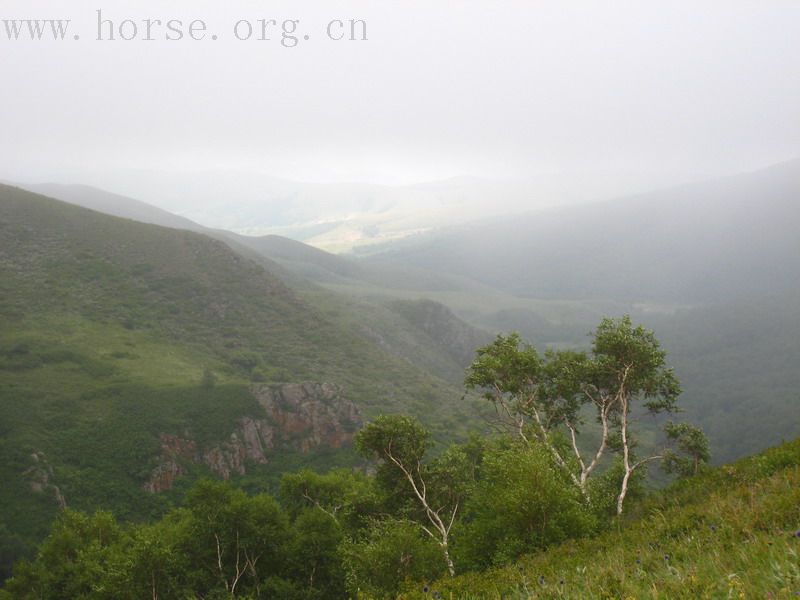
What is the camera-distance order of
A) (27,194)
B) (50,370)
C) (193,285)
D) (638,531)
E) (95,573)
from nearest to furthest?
1. (638,531)
2. (95,573)
3. (50,370)
4. (193,285)
5. (27,194)

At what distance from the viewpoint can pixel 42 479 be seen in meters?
64.4

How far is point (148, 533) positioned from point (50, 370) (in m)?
63.8

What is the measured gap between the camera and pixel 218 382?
97.5m

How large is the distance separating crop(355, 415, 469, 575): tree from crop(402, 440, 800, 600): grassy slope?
31.9ft

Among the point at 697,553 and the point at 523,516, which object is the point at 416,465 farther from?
the point at 697,553

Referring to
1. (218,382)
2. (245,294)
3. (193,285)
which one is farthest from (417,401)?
(193,285)

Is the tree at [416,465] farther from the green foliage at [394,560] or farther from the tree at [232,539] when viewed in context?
the tree at [232,539]

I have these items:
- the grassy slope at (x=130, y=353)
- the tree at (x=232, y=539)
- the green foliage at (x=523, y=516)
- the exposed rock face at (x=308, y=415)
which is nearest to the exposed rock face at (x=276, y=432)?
the exposed rock face at (x=308, y=415)

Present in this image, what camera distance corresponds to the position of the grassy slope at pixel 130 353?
233 ft

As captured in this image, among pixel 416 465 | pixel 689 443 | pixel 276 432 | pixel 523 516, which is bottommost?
pixel 276 432

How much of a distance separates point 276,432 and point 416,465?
233ft

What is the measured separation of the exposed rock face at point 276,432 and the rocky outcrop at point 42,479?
13644 mm

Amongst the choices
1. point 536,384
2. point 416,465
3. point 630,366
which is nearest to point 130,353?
point 416,465

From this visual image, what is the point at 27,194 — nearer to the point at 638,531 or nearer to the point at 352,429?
the point at 352,429
